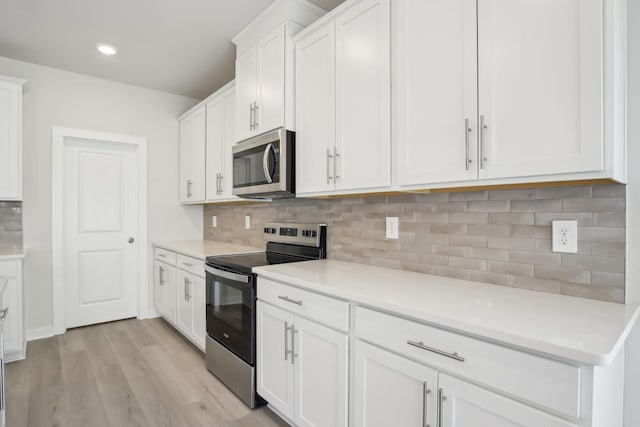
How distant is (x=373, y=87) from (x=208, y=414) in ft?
6.88

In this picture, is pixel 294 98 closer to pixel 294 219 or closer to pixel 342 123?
pixel 342 123

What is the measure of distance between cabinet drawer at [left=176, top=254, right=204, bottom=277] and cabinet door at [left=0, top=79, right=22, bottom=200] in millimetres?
1480

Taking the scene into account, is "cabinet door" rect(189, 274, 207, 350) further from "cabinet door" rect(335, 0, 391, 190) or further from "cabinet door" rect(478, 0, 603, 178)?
"cabinet door" rect(478, 0, 603, 178)

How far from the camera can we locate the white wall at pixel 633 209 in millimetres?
1207

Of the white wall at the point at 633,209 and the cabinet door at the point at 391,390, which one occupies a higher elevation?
the white wall at the point at 633,209

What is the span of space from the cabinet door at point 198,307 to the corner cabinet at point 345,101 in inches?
48.2

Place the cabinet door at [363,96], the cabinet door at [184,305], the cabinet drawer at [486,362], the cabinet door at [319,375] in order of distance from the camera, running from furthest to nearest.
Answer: the cabinet door at [184,305]
the cabinet door at [363,96]
the cabinet door at [319,375]
the cabinet drawer at [486,362]

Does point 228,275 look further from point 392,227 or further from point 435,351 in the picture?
point 435,351

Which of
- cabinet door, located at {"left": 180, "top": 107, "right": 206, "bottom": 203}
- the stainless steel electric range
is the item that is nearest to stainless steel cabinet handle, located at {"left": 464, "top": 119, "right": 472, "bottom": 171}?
the stainless steel electric range

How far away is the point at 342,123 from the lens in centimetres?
190

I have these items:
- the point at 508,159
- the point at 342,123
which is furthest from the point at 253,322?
the point at 508,159

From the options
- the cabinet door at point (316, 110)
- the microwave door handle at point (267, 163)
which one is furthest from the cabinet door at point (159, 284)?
the cabinet door at point (316, 110)

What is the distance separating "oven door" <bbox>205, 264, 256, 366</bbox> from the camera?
2059 mm

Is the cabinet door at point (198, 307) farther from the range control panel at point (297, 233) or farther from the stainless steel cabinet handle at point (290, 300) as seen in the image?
the stainless steel cabinet handle at point (290, 300)
